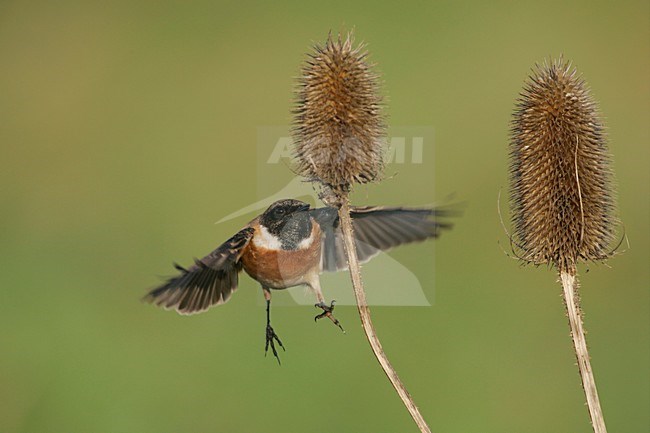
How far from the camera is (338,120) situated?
14.6ft

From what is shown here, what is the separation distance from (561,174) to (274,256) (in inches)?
63.9

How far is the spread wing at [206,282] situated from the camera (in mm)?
4816

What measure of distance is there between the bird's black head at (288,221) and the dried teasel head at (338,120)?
523 mm

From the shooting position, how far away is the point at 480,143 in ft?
46.2

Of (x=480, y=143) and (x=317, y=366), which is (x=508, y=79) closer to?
(x=480, y=143)

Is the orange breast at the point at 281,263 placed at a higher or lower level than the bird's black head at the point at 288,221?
lower

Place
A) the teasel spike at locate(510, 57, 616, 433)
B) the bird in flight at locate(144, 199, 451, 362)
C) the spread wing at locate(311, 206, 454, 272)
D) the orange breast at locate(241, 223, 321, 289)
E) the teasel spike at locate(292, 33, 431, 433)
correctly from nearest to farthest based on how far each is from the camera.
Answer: the teasel spike at locate(510, 57, 616, 433), the teasel spike at locate(292, 33, 431, 433), the bird in flight at locate(144, 199, 451, 362), the orange breast at locate(241, 223, 321, 289), the spread wing at locate(311, 206, 454, 272)

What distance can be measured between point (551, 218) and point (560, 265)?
21 centimetres

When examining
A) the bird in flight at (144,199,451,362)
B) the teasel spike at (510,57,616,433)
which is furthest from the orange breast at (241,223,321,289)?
the teasel spike at (510,57,616,433)

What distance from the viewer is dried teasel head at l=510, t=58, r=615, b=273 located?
14.0ft

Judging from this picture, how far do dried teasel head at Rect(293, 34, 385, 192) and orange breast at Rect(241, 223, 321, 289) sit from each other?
0.80 metres

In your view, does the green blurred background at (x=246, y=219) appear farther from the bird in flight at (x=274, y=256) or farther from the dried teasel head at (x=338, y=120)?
the dried teasel head at (x=338, y=120)

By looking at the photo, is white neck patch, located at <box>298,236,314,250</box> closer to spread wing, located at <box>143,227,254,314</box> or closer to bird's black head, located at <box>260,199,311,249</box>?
bird's black head, located at <box>260,199,311,249</box>

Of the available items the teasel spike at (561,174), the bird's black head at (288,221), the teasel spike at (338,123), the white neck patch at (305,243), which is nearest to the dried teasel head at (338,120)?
the teasel spike at (338,123)
